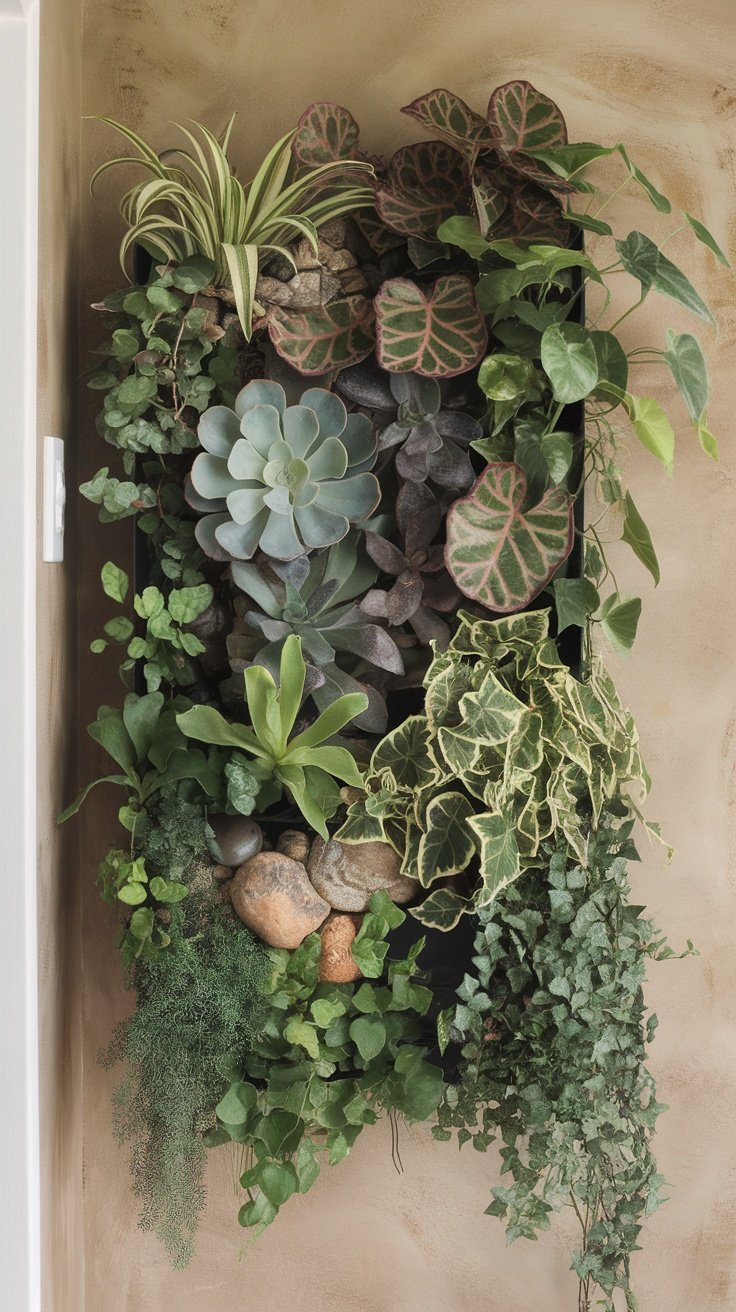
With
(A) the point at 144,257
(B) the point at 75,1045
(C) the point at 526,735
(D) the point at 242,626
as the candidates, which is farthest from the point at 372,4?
(B) the point at 75,1045

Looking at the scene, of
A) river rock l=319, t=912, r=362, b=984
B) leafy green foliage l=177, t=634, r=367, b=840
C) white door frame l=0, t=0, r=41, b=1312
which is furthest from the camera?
river rock l=319, t=912, r=362, b=984

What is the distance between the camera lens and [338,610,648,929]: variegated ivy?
4.14 ft

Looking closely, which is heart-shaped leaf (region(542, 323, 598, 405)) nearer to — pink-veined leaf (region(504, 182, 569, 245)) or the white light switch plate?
pink-veined leaf (region(504, 182, 569, 245))

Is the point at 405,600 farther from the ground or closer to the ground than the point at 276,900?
farther from the ground

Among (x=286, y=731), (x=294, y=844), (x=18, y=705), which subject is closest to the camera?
(x=18, y=705)

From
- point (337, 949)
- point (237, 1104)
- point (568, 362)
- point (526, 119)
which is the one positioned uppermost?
point (526, 119)

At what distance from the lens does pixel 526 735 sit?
4.19ft

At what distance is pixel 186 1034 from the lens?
128cm

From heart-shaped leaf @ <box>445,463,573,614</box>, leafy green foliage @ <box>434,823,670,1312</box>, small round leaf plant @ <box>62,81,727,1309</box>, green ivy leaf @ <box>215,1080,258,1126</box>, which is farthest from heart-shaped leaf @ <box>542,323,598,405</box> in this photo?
green ivy leaf @ <box>215,1080,258,1126</box>

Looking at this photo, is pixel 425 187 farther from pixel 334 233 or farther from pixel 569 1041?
pixel 569 1041

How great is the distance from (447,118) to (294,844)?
1016 millimetres

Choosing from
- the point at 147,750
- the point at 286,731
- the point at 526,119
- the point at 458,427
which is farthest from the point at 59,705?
the point at 526,119

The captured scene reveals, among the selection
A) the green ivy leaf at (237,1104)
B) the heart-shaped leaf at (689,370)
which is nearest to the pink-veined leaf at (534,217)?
the heart-shaped leaf at (689,370)

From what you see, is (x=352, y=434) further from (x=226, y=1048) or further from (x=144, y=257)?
(x=226, y=1048)
